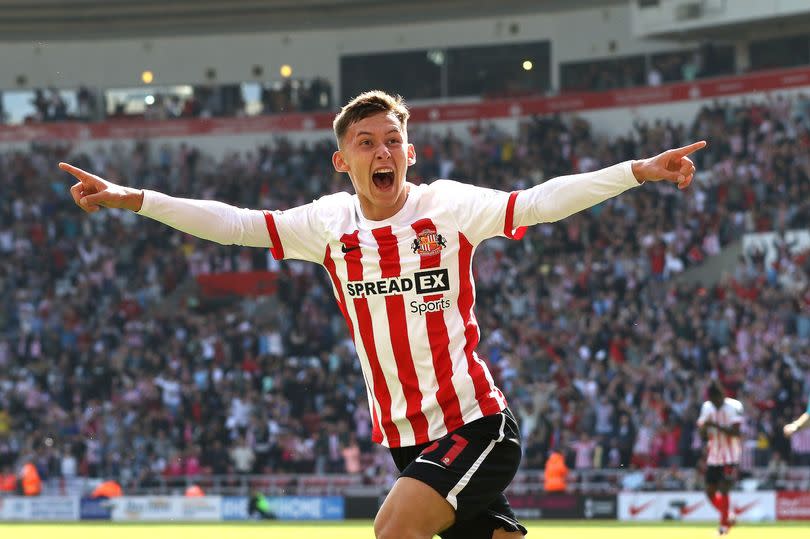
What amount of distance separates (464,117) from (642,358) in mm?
11304

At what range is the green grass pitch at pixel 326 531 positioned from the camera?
19031 mm

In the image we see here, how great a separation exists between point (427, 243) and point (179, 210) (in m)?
1.20

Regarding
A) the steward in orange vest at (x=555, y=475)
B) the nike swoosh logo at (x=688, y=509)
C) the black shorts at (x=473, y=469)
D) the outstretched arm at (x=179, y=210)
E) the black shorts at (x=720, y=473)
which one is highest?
the outstretched arm at (x=179, y=210)

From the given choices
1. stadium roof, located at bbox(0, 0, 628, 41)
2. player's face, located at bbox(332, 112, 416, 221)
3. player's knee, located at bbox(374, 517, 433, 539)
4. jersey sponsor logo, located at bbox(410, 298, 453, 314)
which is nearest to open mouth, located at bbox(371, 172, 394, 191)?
player's face, located at bbox(332, 112, 416, 221)

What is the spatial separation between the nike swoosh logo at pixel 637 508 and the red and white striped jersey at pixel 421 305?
16.3 meters

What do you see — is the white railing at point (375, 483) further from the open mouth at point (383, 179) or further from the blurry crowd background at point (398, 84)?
the open mouth at point (383, 179)

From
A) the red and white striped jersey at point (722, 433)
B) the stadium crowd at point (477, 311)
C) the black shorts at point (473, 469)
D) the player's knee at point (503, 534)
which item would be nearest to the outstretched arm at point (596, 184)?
the black shorts at point (473, 469)

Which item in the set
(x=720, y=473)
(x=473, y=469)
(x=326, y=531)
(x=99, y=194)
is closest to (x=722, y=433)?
(x=720, y=473)

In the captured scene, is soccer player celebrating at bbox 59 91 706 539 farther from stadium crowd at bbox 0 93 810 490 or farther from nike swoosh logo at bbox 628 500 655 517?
stadium crowd at bbox 0 93 810 490

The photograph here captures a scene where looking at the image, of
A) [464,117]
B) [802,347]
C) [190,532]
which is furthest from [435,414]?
[464,117]

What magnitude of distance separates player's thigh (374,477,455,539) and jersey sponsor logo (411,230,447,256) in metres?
1.07

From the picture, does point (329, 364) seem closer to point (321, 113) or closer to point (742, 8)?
point (321, 113)

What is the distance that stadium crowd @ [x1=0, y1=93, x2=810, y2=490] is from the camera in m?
24.9

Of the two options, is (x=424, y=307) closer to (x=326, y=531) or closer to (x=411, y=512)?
(x=411, y=512)
